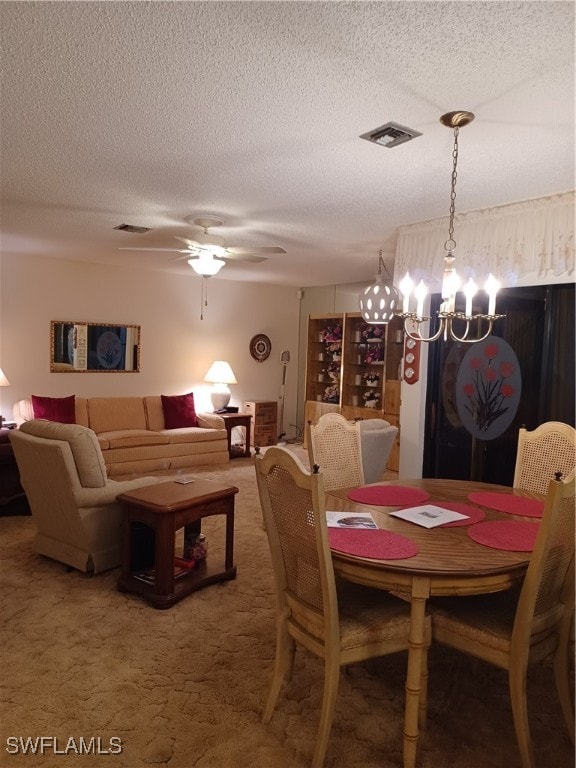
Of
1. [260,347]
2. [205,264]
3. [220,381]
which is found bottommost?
[220,381]

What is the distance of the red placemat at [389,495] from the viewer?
2699mm

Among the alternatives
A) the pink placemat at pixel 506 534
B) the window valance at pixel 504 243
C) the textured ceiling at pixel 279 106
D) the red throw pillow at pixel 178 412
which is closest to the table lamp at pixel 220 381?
the red throw pillow at pixel 178 412

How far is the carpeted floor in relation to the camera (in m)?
1.96

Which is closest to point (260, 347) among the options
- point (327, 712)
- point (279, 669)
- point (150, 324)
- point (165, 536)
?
point (150, 324)

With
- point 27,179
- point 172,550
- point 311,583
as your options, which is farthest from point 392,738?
point 27,179

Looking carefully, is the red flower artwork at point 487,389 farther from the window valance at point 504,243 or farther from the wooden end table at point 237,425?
the wooden end table at point 237,425

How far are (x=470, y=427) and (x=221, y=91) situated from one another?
3.29 metres

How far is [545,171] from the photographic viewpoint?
10.3ft

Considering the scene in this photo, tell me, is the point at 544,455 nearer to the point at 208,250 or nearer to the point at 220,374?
the point at 208,250

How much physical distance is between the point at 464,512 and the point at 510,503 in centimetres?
32

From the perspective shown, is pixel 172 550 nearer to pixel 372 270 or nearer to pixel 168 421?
pixel 168 421

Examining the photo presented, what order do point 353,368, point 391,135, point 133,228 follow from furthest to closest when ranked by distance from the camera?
point 353,368 < point 133,228 < point 391,135

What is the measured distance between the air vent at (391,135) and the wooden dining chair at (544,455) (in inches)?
68.1

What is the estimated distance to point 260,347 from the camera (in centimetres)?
849
